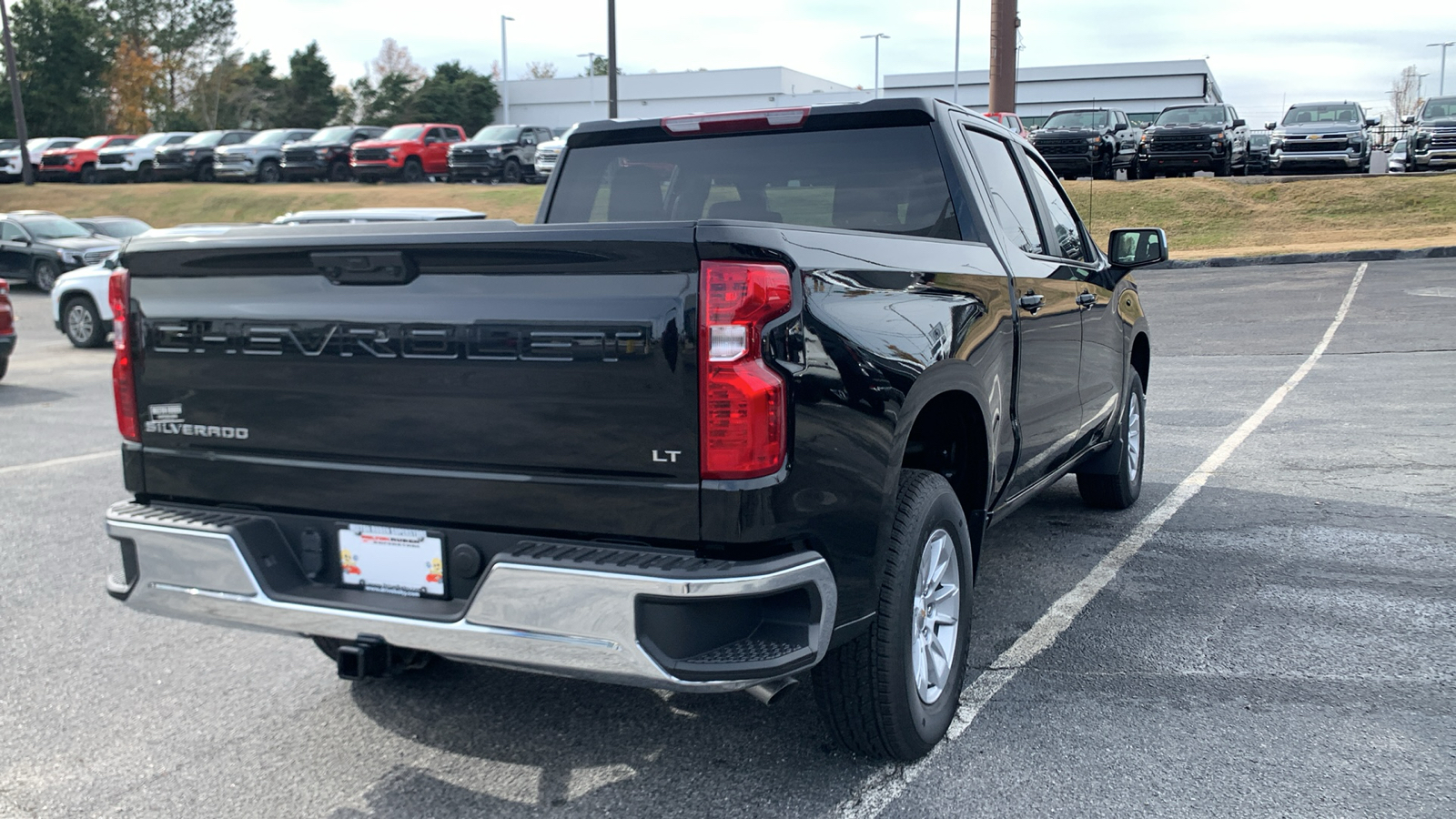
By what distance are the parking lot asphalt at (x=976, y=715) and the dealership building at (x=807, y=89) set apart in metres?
59.6

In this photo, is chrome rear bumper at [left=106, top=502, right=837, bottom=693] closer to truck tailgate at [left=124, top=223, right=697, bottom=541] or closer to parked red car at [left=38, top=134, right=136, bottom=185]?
truck tailgate at [left=124, top=223, right=697, bottom=541]

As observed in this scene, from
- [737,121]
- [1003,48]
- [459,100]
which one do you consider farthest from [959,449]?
[459,100]

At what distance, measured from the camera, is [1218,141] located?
2670 cm

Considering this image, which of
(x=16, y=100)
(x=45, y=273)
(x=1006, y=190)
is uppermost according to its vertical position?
(x=16, y=100)

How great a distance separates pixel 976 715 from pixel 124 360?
9.18ft

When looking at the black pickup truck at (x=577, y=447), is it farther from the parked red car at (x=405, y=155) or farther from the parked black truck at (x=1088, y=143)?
the parked red car at (x=405, y=155)

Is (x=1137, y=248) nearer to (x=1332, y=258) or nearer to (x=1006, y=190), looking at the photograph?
(x=1006, y=190)

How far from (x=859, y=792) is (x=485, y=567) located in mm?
1214

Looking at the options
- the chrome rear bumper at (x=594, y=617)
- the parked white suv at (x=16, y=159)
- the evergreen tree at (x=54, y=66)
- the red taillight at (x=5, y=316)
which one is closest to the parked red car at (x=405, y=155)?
the parked white suv at (x=16, y=159)

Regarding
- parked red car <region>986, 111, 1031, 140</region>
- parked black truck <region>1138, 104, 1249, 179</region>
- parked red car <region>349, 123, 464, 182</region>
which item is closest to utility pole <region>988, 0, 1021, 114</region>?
parked red car <region>986, 111, 1031, 140</region>

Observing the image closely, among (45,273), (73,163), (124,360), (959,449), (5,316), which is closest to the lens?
(124,360)

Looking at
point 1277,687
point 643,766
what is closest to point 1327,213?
point 1277,687

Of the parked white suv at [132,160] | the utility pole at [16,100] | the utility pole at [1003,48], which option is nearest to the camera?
the utility pole at [1003,48]

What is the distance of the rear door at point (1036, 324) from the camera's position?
4.42 metres
